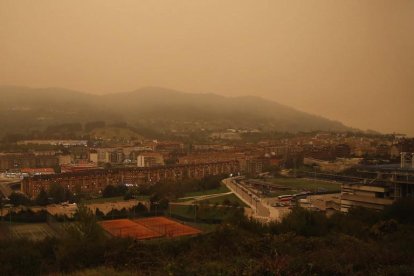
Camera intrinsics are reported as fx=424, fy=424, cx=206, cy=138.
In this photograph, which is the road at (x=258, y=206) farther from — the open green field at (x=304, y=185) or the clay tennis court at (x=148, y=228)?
the clay tennis court at (x=148, y=228)

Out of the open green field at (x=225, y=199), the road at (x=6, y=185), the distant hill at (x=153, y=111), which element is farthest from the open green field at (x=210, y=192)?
the road at (x=6, y=185)

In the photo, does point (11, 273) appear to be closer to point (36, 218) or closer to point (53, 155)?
point (36, 218)

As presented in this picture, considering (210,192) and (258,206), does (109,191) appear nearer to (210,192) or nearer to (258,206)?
(210,192)

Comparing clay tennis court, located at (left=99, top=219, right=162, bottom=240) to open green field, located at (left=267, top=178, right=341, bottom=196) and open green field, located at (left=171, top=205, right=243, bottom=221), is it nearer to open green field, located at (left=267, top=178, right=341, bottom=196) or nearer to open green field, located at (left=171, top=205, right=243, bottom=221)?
open green field, located at (left=171, top=205, right=243, bottom=221)

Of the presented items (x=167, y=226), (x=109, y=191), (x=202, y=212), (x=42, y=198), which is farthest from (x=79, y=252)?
(x=109, y=191)

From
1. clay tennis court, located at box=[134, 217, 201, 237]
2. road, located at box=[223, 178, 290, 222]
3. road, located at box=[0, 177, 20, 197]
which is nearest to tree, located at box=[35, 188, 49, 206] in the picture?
road, located at box=[0, 177, 20, 197]

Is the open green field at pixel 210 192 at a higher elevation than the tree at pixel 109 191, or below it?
below
